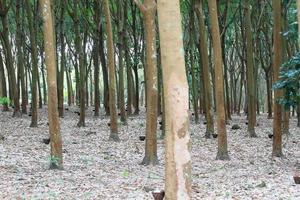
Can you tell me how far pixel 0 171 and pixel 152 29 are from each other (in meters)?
3.98

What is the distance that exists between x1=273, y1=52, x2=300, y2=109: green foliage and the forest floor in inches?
56.6

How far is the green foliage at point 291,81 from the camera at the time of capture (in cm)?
905

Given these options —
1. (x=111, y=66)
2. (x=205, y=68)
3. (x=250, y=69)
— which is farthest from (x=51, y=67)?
(x=250, y=69)

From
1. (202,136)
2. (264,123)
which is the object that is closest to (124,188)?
(202,136)

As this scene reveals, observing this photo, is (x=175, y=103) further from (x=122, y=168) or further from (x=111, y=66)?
(x=111, y=66)

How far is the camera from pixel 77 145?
12891 millimetres

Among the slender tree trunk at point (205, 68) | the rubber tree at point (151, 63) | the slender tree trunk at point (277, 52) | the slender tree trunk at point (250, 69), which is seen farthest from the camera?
the slender tree trunk at point (250, 69)

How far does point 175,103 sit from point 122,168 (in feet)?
17.3

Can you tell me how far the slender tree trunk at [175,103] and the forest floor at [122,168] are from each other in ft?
7.87

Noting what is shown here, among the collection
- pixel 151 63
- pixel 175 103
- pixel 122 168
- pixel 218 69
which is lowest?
pixel 122 168

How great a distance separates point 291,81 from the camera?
911 cm

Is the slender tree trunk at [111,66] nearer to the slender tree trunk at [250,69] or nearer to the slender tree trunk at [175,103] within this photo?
the slender tree trunk at [250,69]

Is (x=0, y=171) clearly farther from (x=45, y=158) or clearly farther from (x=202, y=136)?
(x=202, y=136)

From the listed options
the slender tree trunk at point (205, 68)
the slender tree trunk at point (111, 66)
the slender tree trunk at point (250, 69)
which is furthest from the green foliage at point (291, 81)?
the slender tree trunk at point (250, 69)
